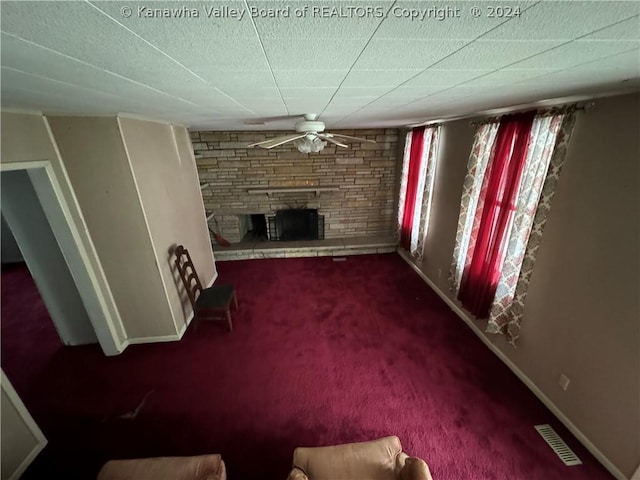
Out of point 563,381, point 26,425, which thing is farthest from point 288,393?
point 563,381

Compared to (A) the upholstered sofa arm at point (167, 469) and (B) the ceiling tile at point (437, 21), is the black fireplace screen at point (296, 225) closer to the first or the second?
(A) the upholstered sofa arm at point (167, 469)

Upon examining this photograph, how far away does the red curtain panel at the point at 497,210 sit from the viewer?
1.97 meters

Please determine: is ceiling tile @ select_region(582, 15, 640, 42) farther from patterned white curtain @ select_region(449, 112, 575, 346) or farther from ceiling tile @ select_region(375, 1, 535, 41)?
patterned white curtain @ select_region(449, 112, 575, 346)

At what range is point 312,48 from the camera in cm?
69

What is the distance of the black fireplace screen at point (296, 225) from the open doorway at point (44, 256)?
282cm

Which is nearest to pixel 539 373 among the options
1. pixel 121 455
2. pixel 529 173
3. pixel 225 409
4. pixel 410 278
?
pixel 529 173

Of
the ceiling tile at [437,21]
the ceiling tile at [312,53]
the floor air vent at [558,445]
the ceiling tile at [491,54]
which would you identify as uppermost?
the ceiling tile at [312,53]

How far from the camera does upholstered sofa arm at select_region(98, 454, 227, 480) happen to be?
4.26 ft

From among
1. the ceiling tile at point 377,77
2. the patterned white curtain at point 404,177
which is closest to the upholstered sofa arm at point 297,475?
the ceiling tile at point 377,77

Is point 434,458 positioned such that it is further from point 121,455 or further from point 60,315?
point 60,315

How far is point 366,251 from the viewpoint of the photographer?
453 centimetres

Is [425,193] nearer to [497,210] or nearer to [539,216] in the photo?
[497,210]

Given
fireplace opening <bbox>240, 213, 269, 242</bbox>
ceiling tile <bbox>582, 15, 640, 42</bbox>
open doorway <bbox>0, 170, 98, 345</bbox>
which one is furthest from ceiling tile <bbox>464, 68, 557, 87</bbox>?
fireplace opening <bbox>240, 213, 269, 242</bbox>

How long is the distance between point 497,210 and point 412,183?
5.59ft
